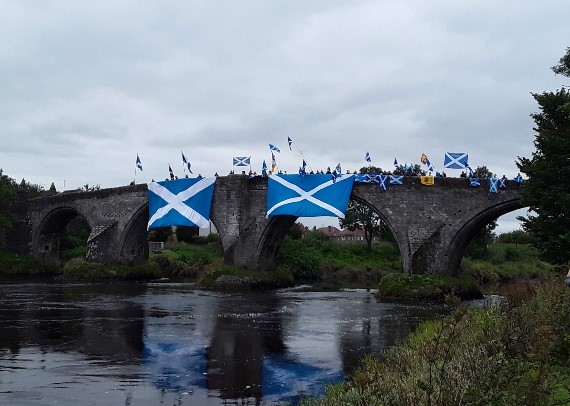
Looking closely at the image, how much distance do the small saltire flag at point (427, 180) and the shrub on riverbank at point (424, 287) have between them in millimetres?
5335

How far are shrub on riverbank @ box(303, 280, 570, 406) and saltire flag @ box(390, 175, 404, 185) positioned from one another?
23.2 m

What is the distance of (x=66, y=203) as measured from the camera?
5353cm

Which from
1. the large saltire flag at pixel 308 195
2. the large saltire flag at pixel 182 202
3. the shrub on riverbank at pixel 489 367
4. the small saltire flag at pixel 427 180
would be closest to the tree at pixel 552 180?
the shrub on riverbank at pixel 489 367

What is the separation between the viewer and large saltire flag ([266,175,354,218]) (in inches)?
1407

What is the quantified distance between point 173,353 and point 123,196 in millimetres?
34589

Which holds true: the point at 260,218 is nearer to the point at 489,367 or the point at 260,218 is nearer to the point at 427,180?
the point at 427,180

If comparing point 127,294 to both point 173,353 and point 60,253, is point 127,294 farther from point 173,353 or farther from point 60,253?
point 60,253

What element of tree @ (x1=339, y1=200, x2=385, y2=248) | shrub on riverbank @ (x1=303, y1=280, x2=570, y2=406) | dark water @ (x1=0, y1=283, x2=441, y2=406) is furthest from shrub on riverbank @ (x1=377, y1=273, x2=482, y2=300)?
tree @ (x1=339, y1=200, x2=385, y2=248)

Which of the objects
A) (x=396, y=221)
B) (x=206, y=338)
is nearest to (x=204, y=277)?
(x=396, y=221)

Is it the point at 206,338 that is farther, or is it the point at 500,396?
the point at 206,338

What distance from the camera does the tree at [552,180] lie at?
19672 millimetres

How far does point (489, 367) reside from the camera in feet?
23.2

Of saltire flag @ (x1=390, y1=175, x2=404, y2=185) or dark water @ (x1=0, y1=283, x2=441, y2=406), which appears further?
saltire flag @ (x1=390, y1=175, x2=404, y2=185)

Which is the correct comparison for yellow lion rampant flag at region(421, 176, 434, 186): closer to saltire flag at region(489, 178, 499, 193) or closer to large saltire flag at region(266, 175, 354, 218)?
saltire flag at region(489, 178, 499, 193)
